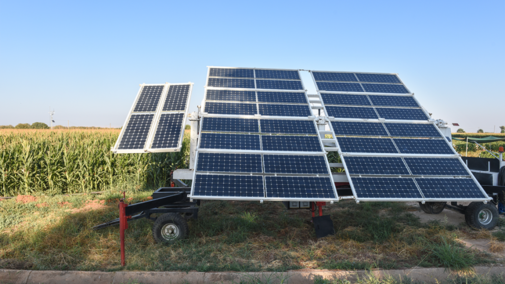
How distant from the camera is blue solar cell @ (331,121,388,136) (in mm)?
9180

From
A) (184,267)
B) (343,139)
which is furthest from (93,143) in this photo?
(343,139)

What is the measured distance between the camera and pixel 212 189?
7.05 metres

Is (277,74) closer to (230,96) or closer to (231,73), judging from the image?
(231,73)

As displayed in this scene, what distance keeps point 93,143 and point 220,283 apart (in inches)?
502

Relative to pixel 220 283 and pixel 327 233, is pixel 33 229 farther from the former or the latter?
pixel 327 233

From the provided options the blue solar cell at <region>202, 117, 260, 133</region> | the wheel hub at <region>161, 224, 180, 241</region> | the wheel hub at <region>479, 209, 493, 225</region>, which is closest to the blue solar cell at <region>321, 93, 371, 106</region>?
the blue solar cell at <region>202, 117, 260, 133</region>

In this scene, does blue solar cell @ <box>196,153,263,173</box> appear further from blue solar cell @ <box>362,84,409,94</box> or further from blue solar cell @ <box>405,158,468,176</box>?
blue solar cell @ <box>362,84,409,94</box>

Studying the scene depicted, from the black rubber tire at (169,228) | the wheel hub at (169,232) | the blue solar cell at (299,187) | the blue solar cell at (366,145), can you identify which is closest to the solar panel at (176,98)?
the black rubber tire at (169,228)

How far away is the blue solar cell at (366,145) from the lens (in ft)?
28.1

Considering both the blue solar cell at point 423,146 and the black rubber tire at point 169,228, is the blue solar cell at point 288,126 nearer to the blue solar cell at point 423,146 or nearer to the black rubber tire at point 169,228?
the blue solar cell at point 423,146

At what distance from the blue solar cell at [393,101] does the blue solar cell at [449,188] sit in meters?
3.62

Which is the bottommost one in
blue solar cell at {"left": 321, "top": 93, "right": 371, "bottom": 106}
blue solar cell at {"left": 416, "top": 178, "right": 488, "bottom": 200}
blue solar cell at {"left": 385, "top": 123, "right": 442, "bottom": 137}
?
blue solar cell at {"left": 416, "top": 178, "right": 488, "bottom": 200}

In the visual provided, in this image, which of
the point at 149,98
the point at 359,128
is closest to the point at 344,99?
the point at 359,128

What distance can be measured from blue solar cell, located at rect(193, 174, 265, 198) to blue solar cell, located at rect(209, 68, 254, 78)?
18.0ft
